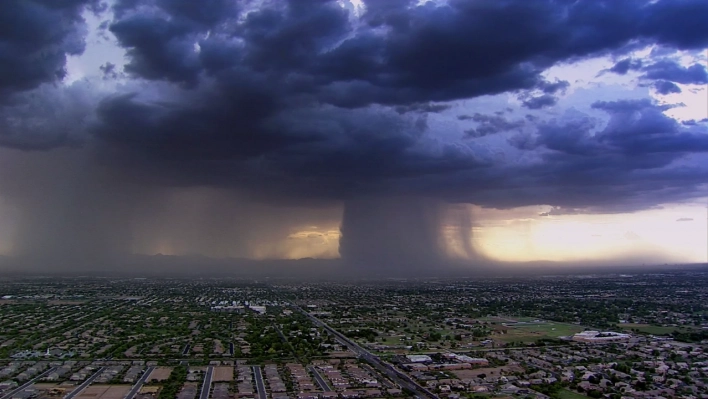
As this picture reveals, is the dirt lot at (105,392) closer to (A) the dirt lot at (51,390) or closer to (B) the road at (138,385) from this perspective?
(B) the road at (138,385)

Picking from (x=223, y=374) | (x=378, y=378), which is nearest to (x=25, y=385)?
(x=223, y=374)

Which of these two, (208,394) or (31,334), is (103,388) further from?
(31,334)

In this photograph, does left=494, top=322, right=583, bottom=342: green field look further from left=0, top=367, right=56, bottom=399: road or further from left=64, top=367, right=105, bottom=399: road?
left=0, top=367, right=56, bottom=399: road

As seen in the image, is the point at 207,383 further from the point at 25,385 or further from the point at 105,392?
the point at 25,385

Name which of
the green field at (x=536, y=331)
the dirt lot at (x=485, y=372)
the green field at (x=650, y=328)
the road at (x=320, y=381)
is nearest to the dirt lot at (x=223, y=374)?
the road at (x=320, y=381)

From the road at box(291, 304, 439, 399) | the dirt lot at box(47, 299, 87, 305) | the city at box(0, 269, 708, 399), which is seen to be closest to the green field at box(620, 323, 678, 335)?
the city at box(0, 269, 708, 399)

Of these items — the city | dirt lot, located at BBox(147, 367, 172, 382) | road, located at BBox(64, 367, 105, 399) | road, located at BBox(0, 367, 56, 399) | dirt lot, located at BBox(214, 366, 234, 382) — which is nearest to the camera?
road, located at BBox(0, 367, 56, 399)
